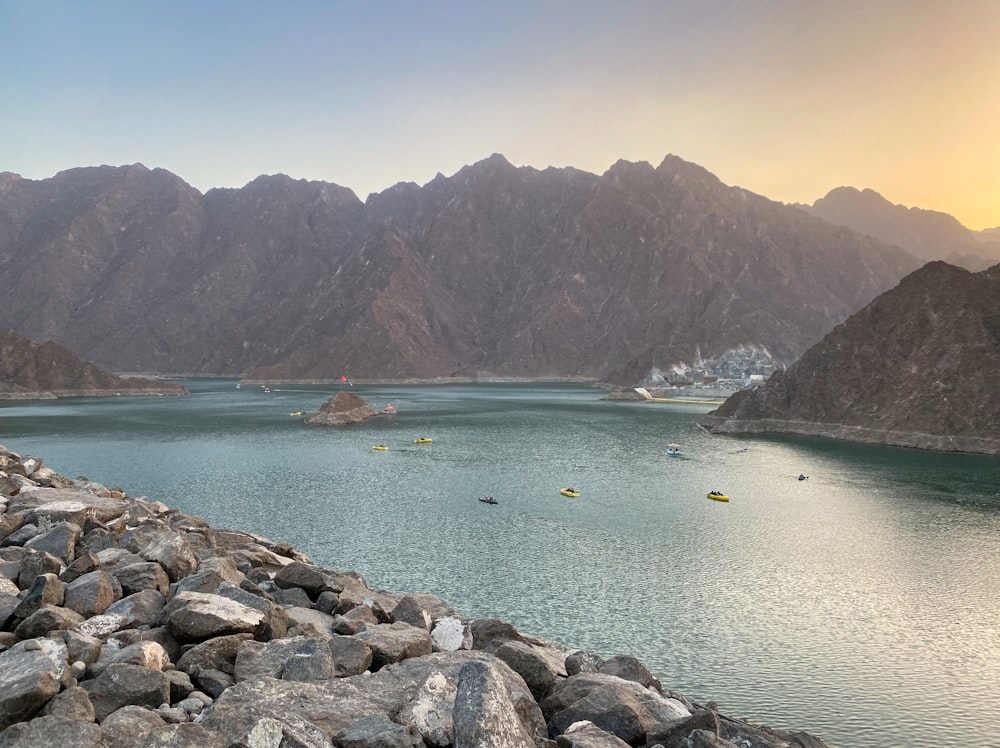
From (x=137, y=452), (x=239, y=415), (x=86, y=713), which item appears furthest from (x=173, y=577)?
(x=239, y=415)

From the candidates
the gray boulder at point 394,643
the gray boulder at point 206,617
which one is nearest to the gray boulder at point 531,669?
the gray boulder at point 394,643

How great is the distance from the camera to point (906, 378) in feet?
375

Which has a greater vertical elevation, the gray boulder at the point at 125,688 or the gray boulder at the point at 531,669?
the gray boulder at the point at 125,688

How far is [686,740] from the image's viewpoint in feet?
38.5

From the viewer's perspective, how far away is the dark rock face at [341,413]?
146 metres

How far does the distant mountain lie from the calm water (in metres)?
7.86

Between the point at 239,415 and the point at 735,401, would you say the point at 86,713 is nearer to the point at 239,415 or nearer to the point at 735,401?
the point at 735,401

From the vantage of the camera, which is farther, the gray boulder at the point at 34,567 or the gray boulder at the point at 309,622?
the gray boulder at the point at 34,567

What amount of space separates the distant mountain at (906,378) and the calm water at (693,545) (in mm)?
7861

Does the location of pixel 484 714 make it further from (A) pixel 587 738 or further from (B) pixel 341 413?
(B) pixel 341 413

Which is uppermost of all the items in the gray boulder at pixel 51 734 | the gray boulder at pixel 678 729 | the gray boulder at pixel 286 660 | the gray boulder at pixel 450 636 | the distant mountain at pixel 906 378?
the distant mountain at pixel 906 378

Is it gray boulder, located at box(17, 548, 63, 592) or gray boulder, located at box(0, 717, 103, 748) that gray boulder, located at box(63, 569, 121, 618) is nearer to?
gray boulder, located at box(17, 548, 63, 592)

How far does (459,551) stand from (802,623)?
21.7m

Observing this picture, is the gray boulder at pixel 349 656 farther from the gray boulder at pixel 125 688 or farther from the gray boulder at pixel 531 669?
the gray boulder at pixel 125 688
